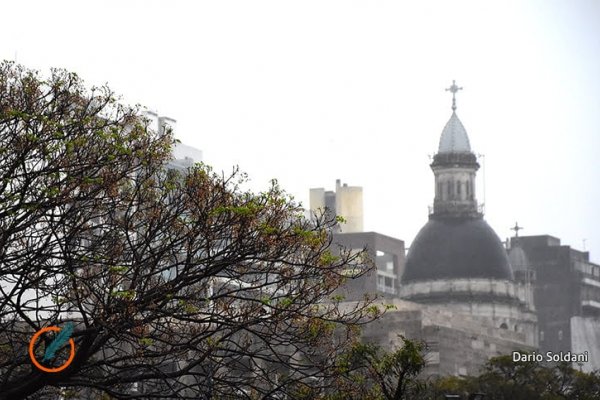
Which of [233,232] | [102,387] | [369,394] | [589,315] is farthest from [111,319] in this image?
[589,315]

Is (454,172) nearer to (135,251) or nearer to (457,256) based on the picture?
(457,256)

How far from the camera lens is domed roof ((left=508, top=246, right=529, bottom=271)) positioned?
518 feet

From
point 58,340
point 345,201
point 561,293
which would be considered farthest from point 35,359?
point 561,293

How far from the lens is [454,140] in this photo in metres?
158

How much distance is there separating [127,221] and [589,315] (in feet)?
472

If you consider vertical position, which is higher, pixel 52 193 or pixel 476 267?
pixel 476 267

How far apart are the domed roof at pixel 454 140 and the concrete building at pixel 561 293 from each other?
1133cm

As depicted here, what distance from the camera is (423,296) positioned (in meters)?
145

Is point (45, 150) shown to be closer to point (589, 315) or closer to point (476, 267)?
point (476, 267)

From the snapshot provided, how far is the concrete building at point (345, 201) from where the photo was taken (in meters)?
166

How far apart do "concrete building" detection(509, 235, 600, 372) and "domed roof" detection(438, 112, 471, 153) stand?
11.3m

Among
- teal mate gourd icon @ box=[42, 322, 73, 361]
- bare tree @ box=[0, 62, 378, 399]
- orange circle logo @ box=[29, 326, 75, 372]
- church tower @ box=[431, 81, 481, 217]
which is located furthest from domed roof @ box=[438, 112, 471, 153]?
teal mate gourd icon @ box=[42, 322, 73, 361]


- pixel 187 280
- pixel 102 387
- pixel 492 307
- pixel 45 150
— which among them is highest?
pixel 492 307

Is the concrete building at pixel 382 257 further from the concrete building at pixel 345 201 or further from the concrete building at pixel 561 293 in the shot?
the concrete building at pixel 561 293
